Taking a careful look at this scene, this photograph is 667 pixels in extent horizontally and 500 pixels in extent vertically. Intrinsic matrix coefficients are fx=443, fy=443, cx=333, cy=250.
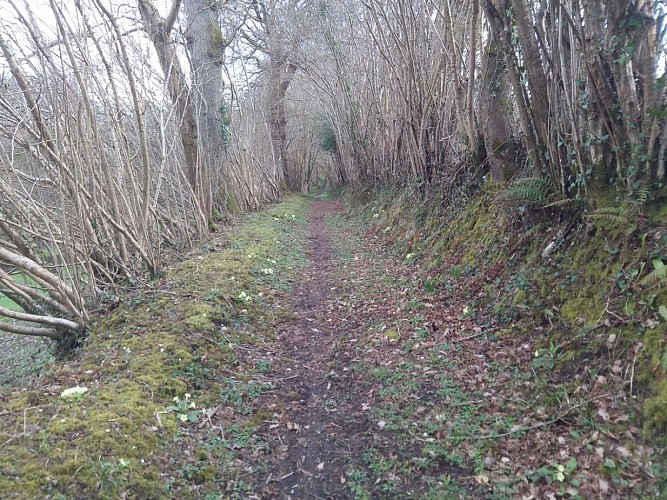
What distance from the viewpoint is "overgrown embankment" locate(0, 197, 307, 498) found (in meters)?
2.84

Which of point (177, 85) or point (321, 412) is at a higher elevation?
point (177, 85)

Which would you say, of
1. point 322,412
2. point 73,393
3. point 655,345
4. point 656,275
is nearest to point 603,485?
point 655,345

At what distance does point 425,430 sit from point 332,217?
15137 millimetres

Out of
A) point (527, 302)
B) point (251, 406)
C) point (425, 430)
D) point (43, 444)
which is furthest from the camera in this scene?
point (527, 302)

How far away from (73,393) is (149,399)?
24.3 inches

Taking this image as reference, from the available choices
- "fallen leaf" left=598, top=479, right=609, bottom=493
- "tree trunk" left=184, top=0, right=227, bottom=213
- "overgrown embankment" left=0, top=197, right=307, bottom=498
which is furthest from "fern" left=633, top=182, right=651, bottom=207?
"tree trunk" left=184, top=0, right=227, bottom=213

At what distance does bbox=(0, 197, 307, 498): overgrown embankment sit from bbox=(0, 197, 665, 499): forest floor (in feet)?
0.05

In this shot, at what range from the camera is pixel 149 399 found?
12.3 feet

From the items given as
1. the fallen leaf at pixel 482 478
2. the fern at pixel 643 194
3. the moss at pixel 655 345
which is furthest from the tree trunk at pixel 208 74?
the moss at pixel 655 345

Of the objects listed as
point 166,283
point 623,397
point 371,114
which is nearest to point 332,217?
point 371,114

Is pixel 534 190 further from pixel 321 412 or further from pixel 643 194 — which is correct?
pixel 321 412

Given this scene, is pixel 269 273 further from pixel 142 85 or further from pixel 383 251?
pixel 142 85

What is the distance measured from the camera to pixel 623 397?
9.77 feet

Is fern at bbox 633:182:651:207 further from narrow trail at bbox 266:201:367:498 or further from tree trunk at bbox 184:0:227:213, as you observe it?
tree trunk at bbox 184:0:227:213
